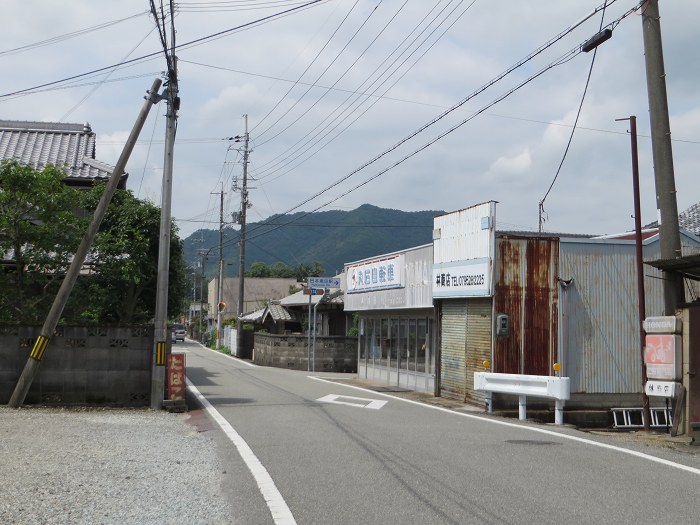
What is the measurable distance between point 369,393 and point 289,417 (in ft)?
21.7

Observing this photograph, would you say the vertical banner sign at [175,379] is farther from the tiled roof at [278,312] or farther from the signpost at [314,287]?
the tiled roof at [278,312]

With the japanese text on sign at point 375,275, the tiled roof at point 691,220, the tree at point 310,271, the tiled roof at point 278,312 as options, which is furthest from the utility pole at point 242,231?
the tree at point 310,271

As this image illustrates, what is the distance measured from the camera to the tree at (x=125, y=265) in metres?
18.3

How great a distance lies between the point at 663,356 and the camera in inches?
486

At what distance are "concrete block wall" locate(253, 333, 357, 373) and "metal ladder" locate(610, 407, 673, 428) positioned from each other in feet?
57.4

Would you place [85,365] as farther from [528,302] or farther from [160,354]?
[528,302]

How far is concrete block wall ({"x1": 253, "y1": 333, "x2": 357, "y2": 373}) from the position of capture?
31750mm

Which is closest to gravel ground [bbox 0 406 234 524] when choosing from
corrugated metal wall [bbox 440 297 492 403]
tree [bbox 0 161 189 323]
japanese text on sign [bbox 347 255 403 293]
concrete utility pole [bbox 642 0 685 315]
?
tree [bbox 0 161 189 323]

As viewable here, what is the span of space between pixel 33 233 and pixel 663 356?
1298 centimetres

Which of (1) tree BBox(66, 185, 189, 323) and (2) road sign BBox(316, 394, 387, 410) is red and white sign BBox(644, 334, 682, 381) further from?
(1) tree BBox(66, 185, 189, 323)

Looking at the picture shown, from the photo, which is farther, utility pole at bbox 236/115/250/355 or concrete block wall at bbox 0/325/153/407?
utility pole at bbox 236/115/250/355

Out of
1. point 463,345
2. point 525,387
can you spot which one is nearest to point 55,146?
point 463,345

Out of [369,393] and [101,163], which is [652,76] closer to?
[369,393]

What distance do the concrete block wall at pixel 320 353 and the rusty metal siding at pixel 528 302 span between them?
623 inches
